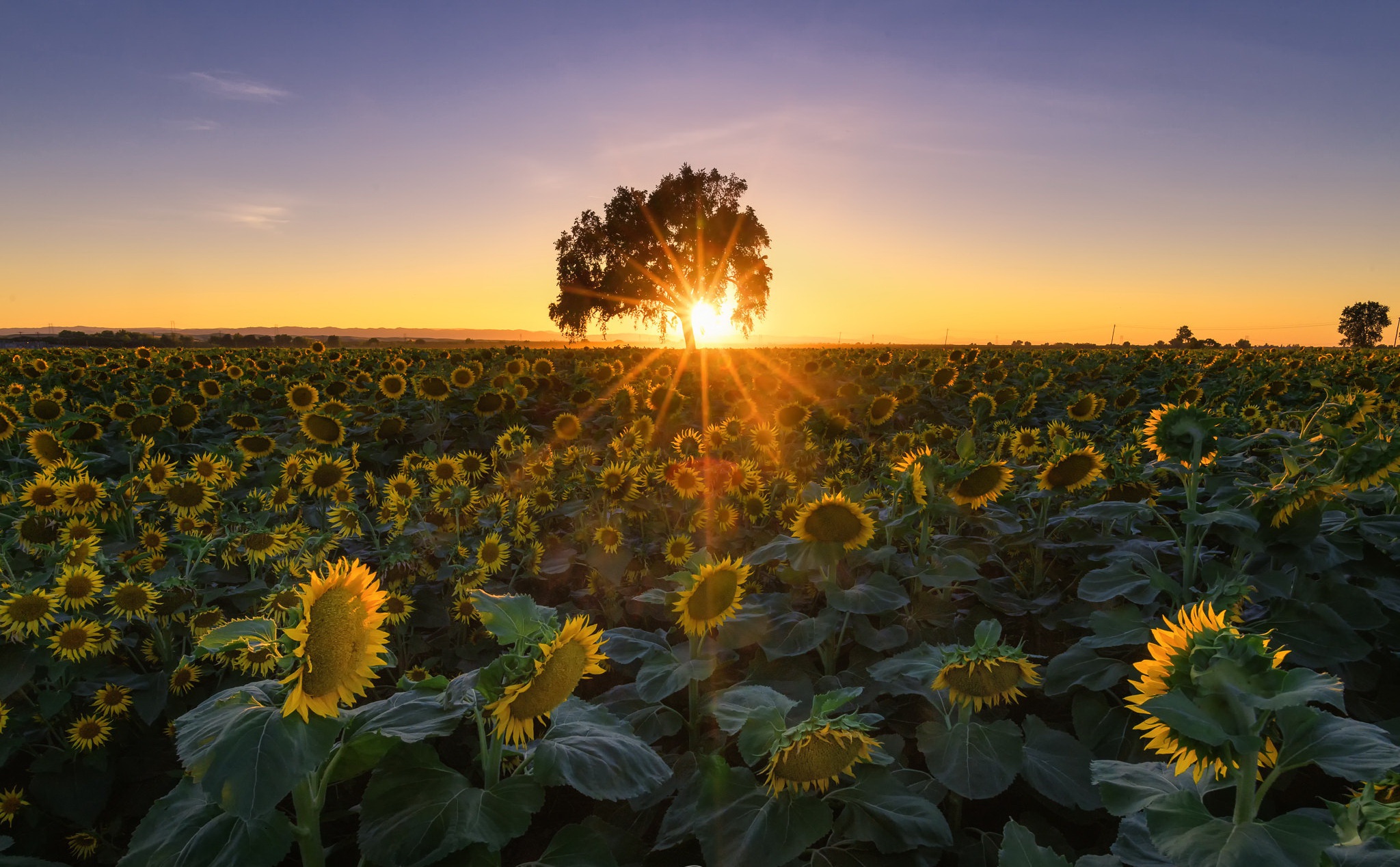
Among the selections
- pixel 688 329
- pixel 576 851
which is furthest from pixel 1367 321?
pixel 576 851

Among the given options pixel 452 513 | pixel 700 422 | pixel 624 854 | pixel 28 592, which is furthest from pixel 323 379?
pixel 624 854

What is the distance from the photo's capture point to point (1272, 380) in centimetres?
855

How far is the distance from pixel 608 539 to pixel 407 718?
2.37 metres

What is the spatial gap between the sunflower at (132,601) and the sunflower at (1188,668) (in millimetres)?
3532

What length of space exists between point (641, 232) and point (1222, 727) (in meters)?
49.6

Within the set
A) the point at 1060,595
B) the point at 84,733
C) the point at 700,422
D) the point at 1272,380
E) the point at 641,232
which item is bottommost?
the point at 84,733

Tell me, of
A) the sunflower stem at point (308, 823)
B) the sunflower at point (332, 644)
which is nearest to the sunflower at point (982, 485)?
the sunflower at point (332, 644)

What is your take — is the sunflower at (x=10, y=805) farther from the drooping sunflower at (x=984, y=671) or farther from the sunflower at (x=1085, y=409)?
the sunflower at (x=1085, y=409)

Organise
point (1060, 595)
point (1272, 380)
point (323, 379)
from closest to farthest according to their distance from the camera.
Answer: point (1060, 595) → point (1272, 380) → point (323, 379)

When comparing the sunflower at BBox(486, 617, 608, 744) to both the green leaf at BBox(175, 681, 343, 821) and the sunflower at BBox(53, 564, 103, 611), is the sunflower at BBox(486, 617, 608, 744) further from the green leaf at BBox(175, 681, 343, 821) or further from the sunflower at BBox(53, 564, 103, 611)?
the sunflower at BBox(53, 564, 103, 611)

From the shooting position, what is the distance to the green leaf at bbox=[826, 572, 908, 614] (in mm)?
2664

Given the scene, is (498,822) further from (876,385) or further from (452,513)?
(876,385)

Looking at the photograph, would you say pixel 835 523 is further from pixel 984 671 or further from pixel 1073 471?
pixel 1073 471

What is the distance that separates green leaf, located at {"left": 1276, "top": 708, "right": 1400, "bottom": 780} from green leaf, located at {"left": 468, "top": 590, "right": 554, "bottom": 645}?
139 cm
